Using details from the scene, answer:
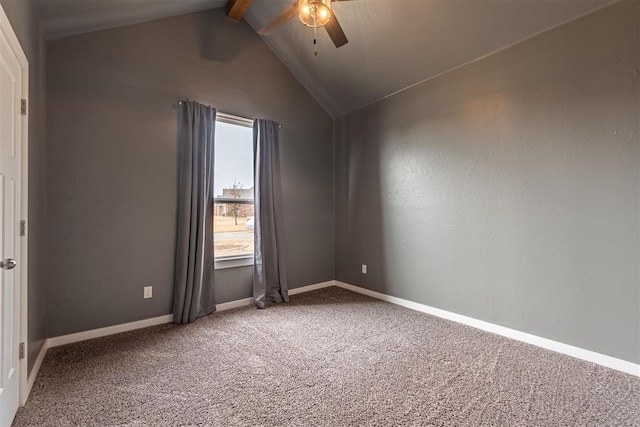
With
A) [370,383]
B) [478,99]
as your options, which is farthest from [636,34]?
[370,383]

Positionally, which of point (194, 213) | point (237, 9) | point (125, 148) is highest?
point (237, 9)

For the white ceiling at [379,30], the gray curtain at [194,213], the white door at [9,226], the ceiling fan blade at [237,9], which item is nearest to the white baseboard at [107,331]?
the gray curtain at [194,213]

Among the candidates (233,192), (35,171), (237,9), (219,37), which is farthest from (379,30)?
(35,171)

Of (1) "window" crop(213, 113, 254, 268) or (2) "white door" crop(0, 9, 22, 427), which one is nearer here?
(2) "white door" crop(0, 9, 22, 427)

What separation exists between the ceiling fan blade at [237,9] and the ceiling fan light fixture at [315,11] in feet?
4.95

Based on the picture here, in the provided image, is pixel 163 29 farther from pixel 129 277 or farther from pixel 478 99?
pixel 478 99

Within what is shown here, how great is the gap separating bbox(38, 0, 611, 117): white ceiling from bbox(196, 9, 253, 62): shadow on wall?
112 millimetres

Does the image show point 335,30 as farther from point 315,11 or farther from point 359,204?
point 359,204

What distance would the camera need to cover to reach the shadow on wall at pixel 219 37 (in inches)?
129

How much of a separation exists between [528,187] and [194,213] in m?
3.08

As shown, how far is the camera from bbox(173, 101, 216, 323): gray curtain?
302 centimetres

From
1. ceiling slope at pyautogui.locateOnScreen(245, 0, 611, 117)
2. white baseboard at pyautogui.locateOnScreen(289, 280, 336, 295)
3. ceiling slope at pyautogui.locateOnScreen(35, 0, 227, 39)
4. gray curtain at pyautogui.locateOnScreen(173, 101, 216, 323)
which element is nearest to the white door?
ceiling slope at pyautogui.locateOnScreen(35, 0, 227, 39)

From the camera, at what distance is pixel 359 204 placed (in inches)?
164

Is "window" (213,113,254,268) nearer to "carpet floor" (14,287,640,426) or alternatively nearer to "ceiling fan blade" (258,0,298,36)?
"carpet floor" (14,287,640,426)
